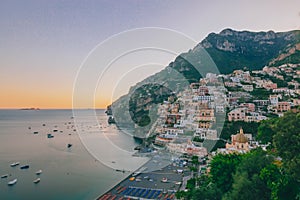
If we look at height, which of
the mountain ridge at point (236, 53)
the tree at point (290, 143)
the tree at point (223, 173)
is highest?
the mountain ridge at point (236, 53)

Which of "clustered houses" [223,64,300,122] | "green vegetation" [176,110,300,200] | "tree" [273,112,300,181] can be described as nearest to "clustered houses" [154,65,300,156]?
"clustered houses" [223,64,300,122]

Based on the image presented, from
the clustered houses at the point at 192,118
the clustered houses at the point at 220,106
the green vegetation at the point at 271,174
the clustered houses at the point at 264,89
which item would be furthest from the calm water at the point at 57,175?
the clustered houses at the point at 264,89

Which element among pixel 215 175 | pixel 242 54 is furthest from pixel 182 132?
pixel 242 54

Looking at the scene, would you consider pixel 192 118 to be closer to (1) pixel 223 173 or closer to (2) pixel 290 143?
(1) pixel 223 173

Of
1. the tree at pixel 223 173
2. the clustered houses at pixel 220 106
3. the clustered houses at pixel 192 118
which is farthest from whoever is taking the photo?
the clustered houses at pixel 220 106

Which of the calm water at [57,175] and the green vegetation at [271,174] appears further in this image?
the calm water at [57,175]

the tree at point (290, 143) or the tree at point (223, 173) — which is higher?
the tree at point (290, 143)

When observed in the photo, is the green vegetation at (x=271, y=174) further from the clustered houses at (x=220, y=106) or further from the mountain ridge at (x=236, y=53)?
the mountain ridge at (x=236, y=53)

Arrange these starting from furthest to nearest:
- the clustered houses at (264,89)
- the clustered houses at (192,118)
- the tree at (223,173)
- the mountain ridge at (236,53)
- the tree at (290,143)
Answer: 1. the mountain ridge at (236,53)
2. the clustered houses at (264,89)
3. the clustered houses at (192,118)
4. the tree at (223,173)
5. the tree at (290,143)

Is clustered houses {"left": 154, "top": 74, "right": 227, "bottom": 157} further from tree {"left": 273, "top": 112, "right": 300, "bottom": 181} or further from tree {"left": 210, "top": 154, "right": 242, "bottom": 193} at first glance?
tree {"left": 273, "top": 112, "right": 300, "bottom": 181}
